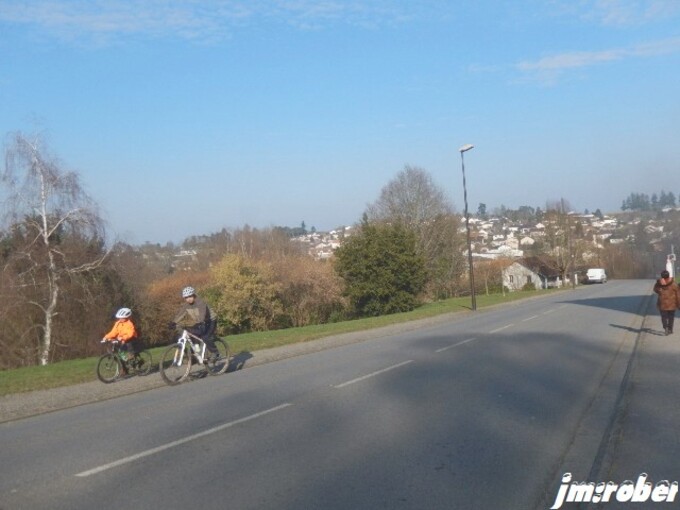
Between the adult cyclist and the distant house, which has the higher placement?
the adult cyclist

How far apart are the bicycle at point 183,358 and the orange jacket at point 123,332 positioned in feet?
3.26

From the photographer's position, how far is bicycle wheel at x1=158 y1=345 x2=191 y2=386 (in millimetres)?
14242

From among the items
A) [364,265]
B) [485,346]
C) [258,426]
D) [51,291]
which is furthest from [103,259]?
[258,426]

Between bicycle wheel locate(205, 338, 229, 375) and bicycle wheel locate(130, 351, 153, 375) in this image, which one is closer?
bicycle wheel locate(205, 338, 229, 375)

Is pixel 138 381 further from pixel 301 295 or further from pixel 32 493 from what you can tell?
pixel 301 295

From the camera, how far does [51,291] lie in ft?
107

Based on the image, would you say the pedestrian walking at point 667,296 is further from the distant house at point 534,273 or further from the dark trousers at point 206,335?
the distant house at point 534,273

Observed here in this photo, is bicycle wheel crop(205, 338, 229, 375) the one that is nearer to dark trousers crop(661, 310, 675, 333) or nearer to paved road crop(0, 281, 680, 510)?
paved road crop(0, 281, 680, 510)

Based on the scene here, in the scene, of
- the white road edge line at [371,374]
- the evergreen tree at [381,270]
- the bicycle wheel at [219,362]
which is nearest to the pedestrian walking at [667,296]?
the white road edge line at [371,374]

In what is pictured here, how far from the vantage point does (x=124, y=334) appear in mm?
14875

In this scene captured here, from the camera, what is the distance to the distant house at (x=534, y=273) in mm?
103125

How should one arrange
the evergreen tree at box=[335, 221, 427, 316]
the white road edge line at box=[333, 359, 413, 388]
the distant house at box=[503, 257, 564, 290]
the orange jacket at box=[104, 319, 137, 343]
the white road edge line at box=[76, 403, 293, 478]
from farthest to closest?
the distant house at box=[503, 257, 564, 290], the evergreen tree at box=[335, 221, 427, 316], the orange jacket at box=[104, 319, 137, 343], the white road edge line at box=[333, 359, 413, 388], the white road edge line at box=[76, 403, 293, 478]

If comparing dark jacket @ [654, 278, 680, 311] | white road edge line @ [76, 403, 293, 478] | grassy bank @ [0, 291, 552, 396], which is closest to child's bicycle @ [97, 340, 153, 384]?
grassy bank @ [0, 291, 552, 396]

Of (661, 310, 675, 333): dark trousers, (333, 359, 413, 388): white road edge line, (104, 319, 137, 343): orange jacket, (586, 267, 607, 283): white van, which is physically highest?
(104, 319, 137, 343): orange jacket
